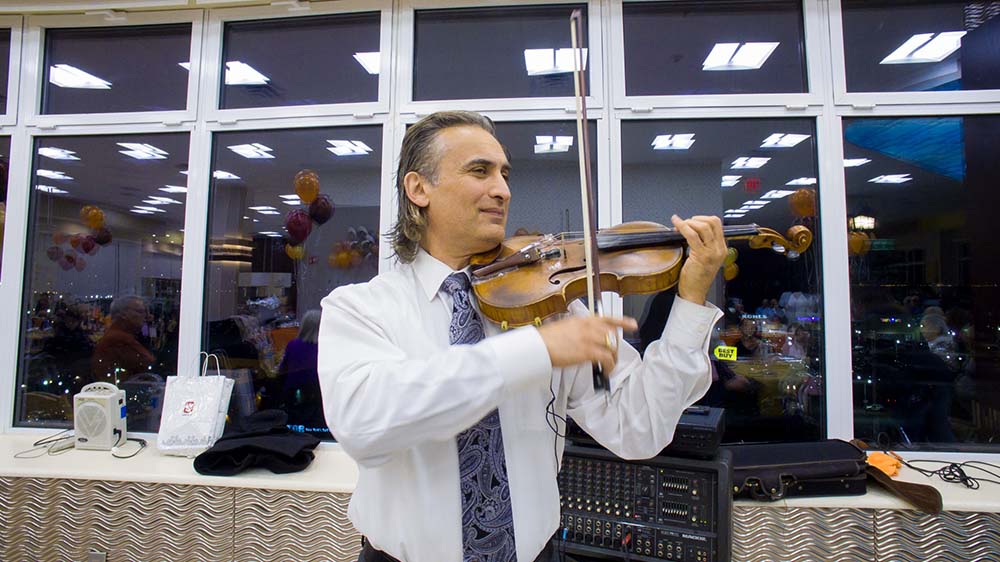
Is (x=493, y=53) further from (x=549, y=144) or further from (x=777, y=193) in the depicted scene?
(x=777, y=193)

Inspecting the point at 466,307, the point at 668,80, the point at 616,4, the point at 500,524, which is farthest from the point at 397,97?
the point at 500,524

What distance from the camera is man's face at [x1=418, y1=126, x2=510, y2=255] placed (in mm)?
1021

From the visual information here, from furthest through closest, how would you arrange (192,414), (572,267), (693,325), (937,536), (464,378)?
(192,414)
(937,536)
(572,267)
(693,325)
(464,378)

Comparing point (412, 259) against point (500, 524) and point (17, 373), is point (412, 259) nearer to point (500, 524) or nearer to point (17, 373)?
point (500, 524)

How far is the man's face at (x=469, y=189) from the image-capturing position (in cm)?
102

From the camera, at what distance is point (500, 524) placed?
3.07ft

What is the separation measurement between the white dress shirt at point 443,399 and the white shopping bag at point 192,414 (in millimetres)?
1661

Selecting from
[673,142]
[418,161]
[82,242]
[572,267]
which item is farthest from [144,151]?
[673,142]

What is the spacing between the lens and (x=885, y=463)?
1.99 metres

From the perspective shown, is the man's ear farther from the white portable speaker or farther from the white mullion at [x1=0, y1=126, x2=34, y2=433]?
the white mullion at [x1=0, y1=126, x2=34, y2=433]

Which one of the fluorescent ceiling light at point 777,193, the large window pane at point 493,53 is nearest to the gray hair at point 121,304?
the large window pane at point 493,53

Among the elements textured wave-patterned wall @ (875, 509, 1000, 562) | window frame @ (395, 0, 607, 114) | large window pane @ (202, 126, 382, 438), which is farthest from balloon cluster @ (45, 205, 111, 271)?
textured wave-patterned wall @ (875, 509, 1000, 562)

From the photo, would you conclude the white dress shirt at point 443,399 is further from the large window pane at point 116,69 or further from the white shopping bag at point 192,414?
the large window pane at point 116,69

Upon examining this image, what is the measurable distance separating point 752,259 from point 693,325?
175cm
